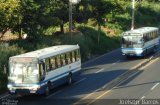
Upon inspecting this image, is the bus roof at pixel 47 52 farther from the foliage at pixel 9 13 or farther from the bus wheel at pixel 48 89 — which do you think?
the foliage at pixel 9 13

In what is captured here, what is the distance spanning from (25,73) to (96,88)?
17.9 ft

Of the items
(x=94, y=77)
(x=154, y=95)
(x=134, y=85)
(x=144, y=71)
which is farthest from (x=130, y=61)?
(x=154, y=95)

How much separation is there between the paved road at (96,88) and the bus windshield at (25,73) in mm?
1245

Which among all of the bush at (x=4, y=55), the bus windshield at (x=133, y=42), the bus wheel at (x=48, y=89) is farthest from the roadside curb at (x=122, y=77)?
the bush at (x=4, y=55)

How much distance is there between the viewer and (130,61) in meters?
45.1

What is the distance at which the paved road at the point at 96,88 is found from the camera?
28094mm

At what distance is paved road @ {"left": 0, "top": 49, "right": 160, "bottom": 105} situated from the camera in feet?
92.2

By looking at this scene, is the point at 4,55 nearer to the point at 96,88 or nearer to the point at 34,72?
the point at 34,72

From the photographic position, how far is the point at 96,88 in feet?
103

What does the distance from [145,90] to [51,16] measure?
1654 cm

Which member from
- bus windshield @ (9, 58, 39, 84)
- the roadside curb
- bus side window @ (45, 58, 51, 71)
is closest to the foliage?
bus side window @ (45, 58, 51, 71)

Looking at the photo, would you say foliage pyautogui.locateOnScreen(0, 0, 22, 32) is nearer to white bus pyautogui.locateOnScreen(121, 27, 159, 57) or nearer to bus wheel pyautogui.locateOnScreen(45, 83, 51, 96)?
bus wheel pyautogui.locateOnScreen(45, 83, 51, 96)

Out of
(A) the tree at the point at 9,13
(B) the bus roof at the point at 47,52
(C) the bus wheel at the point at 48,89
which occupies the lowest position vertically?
(C) the bus wheel at the point at 48,89

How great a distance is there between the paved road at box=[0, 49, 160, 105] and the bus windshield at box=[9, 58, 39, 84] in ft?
4.08
